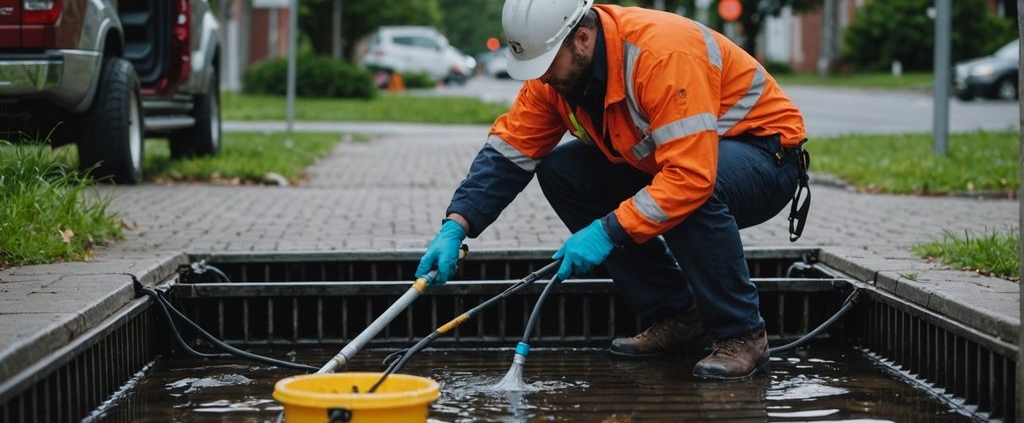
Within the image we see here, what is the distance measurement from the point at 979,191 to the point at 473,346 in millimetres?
5543

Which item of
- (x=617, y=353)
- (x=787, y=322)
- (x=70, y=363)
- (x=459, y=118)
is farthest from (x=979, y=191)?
(x=459, y=118)

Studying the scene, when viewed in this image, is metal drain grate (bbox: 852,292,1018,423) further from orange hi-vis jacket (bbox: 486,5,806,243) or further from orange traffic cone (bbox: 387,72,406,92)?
orange traffic cone (bbox: 387,72,406,92)

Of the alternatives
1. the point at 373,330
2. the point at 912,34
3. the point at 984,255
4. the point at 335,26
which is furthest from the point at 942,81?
the point at 912,34

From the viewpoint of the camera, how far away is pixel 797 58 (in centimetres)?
5872

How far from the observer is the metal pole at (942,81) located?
12422mm

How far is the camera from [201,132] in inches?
462

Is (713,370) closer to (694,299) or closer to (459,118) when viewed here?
(694,299)

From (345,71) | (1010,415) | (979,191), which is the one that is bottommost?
(1010,415)

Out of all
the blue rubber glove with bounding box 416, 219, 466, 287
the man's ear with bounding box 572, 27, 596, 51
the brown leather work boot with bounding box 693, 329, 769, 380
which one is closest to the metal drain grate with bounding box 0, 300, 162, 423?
the blue rubber glove with bounding box 416, 219, 466, 287

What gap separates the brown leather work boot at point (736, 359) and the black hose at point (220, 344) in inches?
52.5

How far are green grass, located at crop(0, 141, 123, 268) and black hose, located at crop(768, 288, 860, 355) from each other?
2846 millimetres

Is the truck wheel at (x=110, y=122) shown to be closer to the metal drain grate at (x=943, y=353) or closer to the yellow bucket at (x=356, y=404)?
the metal drain grate at (x=943, y=353)

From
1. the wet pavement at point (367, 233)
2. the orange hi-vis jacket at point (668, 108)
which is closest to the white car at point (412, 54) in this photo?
the wet pavement at point (367, 233)

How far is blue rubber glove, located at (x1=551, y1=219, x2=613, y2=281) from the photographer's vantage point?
14.2 ft
